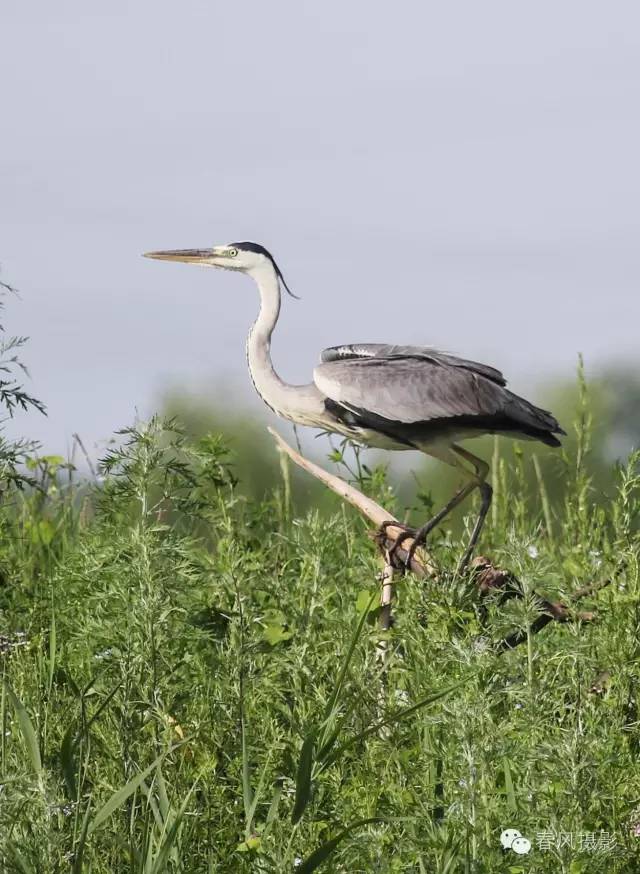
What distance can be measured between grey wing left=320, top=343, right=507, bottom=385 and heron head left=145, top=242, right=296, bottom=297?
0.91 metres

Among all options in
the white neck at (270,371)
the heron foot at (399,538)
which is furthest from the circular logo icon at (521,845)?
the white neck at (270,371)

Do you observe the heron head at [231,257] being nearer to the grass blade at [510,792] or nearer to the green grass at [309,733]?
the green grass at [309,733]

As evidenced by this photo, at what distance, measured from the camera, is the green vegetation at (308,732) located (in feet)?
9.27

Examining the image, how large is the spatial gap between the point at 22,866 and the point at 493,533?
4934mm

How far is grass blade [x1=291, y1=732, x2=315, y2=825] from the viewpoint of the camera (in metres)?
2.73

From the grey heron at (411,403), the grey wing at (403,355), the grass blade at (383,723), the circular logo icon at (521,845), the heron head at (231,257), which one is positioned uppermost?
the heron head at (231,257)

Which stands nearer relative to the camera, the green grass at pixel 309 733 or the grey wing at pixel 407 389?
the green grass at pixel 309 733

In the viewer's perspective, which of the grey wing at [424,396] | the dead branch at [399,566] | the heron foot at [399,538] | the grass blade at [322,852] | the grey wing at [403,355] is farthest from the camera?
the grey wing at [403,355]

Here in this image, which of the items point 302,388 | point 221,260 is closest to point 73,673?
point 302,388

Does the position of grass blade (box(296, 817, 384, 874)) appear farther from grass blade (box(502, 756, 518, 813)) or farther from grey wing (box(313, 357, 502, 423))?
grey wing (box(313, 357, 502, 423))

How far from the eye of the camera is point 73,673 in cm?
473

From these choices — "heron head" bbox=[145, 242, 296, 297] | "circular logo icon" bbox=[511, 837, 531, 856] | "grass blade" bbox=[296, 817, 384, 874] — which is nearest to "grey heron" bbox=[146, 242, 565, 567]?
"heron head" bbox=[145, 242, 296, 297]

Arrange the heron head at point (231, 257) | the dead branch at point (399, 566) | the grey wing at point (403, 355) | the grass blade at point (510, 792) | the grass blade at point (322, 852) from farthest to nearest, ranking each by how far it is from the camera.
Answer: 1. the heron head at point (231, 257)
2. the grey wing at point (403, 355)
3. the dead branch at point (399, 566)
4. the grass blade at point (510, 792)
5. the grass blade at point (322, 852)

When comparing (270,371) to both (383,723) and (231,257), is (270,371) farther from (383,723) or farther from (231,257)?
(383,723)
